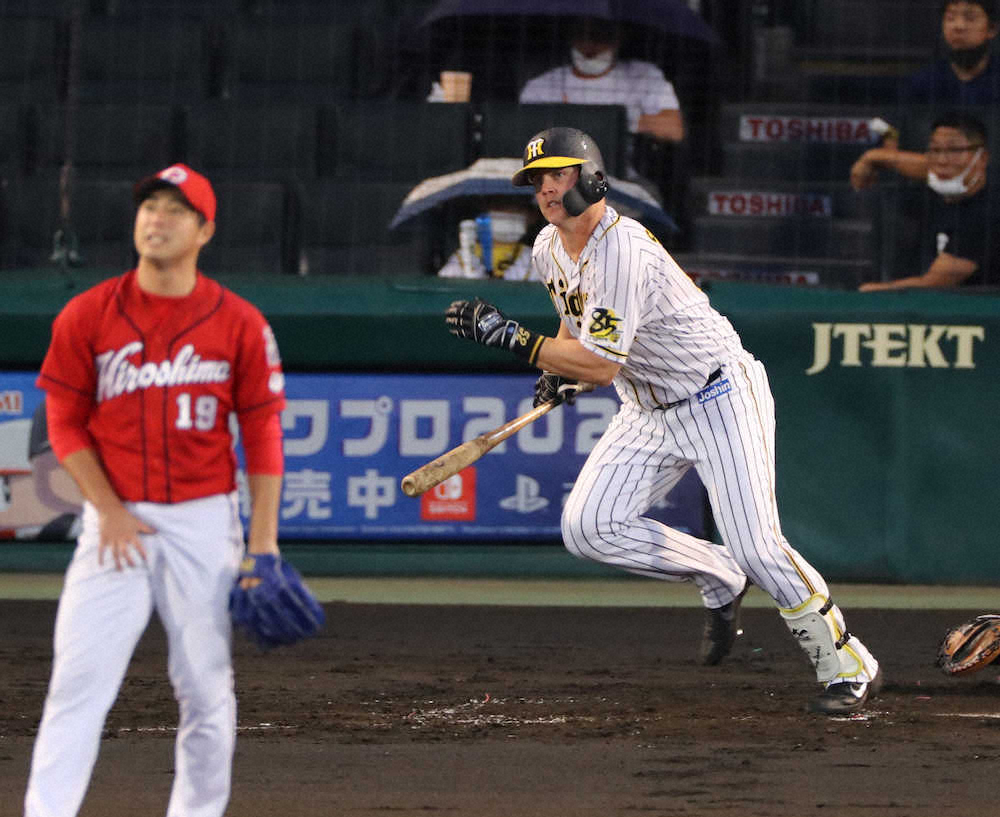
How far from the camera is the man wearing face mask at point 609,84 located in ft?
35.9

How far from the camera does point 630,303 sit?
6.24m

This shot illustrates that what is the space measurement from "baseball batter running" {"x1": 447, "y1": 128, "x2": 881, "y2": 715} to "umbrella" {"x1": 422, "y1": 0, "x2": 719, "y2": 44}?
489 cm

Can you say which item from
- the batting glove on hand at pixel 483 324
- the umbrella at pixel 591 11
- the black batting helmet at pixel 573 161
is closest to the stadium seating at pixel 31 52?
the umbrella at pixel 591 11

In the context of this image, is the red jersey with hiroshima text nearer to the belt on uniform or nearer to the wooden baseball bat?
the wooden baseball bat

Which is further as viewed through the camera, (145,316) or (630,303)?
(630,303)

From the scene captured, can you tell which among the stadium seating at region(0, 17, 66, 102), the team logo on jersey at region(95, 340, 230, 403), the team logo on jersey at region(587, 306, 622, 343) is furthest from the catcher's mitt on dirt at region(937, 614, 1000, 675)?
the stadium seating at region(0, 17, 66, 102)

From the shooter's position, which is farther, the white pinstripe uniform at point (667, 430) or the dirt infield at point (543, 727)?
the white pinstripe uniform at point (667, 430)

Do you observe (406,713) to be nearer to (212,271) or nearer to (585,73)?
(212,271)

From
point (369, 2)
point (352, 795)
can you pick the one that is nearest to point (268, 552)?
point (352, 795)

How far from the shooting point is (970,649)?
22.5ft

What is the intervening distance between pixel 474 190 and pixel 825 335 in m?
2.12

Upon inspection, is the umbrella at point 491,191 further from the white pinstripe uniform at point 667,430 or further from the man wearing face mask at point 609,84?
the white pinstripe uniform at point 667,430

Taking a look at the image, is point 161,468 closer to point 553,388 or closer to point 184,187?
point 184,187

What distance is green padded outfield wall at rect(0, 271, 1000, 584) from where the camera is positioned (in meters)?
9.66
